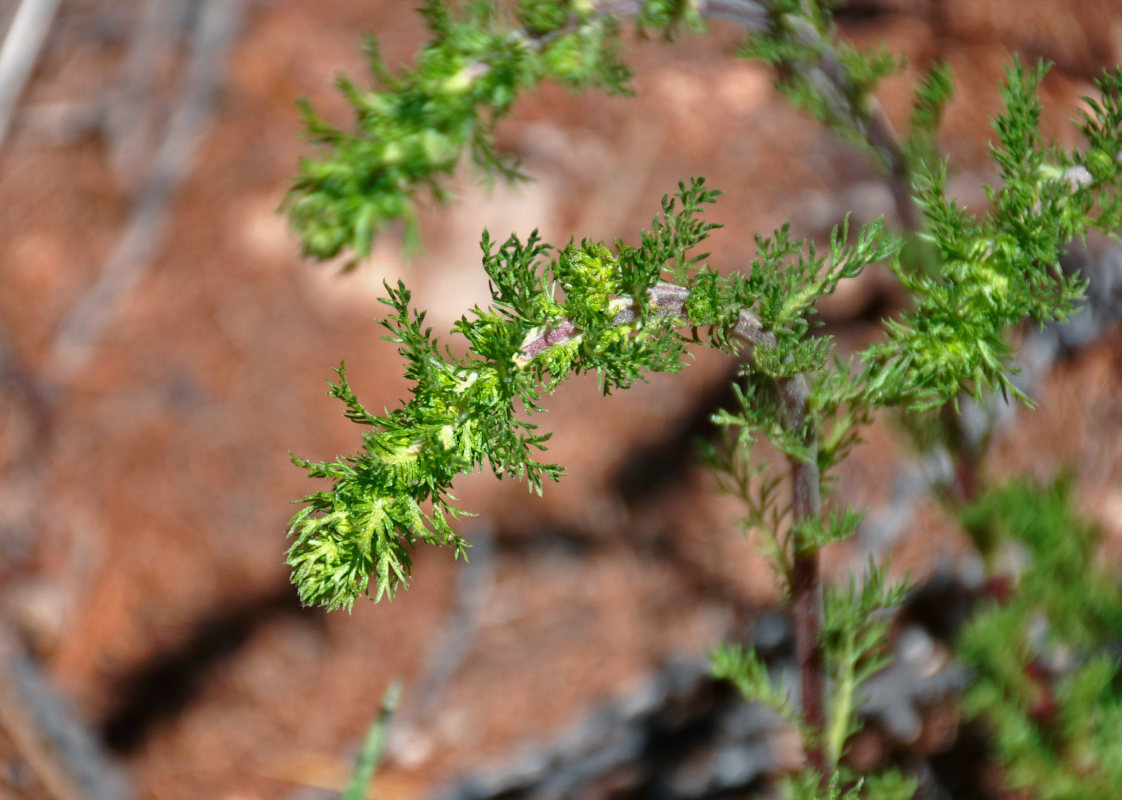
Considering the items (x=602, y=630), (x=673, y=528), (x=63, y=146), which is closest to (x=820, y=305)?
(x=673, y=528)

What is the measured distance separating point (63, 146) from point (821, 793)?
10.8 feet

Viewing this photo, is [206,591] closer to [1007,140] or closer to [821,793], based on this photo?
[821,793]

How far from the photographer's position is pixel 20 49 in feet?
10.3

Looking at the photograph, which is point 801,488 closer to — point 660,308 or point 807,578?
point 807,578

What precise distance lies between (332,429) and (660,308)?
1.88 meters

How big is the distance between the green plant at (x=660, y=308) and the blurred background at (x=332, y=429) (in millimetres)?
984

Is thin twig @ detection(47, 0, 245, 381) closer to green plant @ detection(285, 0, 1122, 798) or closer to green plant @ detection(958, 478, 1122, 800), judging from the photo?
green plant @ detection(285, 0, 1122, 798)

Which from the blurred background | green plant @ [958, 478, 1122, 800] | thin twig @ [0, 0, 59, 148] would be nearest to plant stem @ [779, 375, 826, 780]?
green plant @ [958, 478, 1122, 800]

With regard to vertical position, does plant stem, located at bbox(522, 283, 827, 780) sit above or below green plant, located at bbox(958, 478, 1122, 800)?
above

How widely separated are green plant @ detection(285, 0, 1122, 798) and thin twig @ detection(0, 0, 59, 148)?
8.20 feet

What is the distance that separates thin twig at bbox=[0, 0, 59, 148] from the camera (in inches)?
123

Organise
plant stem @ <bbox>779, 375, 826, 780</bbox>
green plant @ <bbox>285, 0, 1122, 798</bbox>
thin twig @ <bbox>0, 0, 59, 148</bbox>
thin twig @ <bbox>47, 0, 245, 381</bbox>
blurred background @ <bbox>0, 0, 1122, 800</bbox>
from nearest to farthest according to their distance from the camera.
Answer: green plant @ <bbox>285, 0, 1122, 798</bbox>
plant stem @ <bbox>779, 375, 826, 780</bbox>
blurred background @ <bbox>0, 0, 1122, 800</bbox>
thin twig @ <bbox>47, 0, 245, 381</bbox>
thin twig @ <bbox>0, 0, 59, 148</bbox>

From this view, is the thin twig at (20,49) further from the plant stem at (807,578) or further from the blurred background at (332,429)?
the plant stem at (807,578)

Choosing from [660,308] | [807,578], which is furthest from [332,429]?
[660,308]
